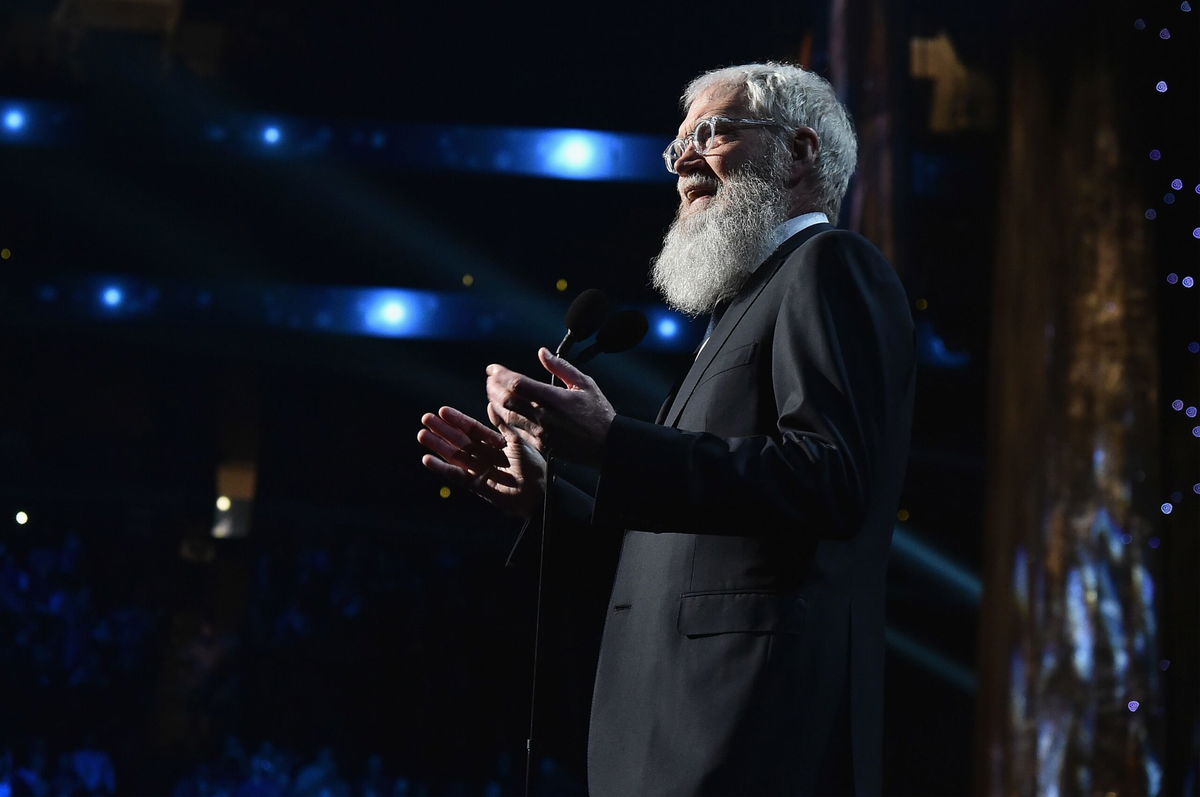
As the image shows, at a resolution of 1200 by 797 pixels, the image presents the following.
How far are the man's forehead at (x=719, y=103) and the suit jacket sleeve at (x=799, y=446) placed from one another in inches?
15.7

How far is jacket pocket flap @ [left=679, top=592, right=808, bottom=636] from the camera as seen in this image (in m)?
1.04

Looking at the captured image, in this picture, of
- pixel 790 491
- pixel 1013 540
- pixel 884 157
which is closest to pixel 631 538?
pixel 790 491

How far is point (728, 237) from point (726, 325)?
0.57 feet

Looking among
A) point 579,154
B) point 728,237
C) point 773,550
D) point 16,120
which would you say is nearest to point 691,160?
point 728,237

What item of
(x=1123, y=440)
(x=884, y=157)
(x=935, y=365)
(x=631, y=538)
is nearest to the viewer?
(x=631, y=538)

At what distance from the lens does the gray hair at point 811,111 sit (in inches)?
57.1

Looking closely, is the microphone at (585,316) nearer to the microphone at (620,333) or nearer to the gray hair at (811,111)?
the microphone at (620,333)

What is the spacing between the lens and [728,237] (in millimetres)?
1401

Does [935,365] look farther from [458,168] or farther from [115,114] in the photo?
[115,114]

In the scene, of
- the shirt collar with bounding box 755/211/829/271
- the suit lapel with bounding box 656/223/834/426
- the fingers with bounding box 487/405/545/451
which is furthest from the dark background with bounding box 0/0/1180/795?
the fingers with bounding box 487/405/545/451

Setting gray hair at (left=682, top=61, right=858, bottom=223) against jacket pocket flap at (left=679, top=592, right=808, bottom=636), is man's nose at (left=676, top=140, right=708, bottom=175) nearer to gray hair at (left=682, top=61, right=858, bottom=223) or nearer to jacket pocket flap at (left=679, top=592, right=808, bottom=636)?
gray hair at (left=682, top=61, right=858, bottom=223)

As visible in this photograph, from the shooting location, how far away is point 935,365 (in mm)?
4195

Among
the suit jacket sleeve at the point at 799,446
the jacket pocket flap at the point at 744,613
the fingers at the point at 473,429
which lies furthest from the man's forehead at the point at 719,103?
the jacket pocket flap at the point at 744,613

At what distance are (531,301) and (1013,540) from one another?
2.04 m
